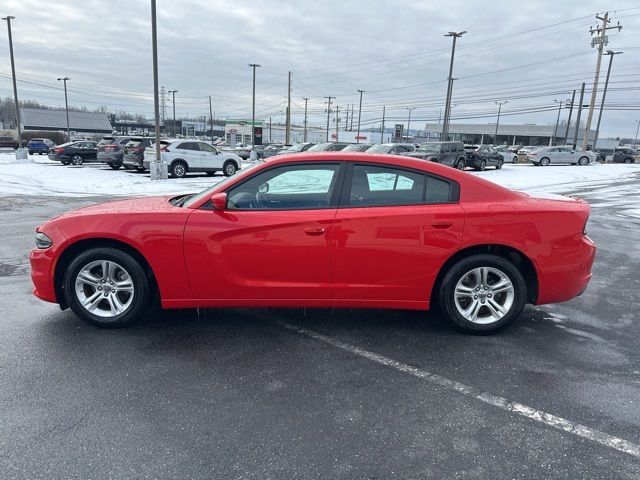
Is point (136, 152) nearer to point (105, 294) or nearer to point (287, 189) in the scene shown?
point (105, 294)

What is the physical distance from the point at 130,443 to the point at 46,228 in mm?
2401

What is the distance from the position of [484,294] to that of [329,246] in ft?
4.80

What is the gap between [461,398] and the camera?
3164 millimetres

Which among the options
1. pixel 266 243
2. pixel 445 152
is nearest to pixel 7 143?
pixel 445 152

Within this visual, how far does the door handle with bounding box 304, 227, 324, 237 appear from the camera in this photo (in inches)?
153

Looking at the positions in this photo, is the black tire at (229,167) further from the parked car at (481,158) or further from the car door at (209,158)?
the parked car at (481,158)

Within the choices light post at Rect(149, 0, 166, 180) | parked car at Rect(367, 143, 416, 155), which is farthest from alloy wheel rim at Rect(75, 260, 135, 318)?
parked car at Rect(367, 143, 416, 155)

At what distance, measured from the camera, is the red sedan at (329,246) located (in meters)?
3.93

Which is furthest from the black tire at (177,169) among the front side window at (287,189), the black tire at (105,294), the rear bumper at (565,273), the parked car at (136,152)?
the rear bumper at (565,273)

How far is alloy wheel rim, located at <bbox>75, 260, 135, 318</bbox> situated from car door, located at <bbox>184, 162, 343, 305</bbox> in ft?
2.17

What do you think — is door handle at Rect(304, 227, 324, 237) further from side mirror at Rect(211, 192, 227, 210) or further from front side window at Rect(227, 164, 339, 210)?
side mirror at Rect(211, 192, 227, 210)

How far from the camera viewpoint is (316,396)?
3.14 meters

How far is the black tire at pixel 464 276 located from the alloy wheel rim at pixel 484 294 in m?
0.02

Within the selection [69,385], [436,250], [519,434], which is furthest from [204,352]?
[519,434]
